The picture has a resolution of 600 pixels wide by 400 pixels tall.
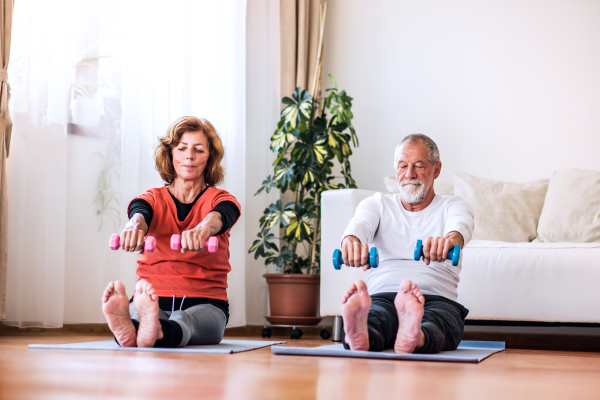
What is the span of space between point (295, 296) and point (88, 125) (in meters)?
1.37

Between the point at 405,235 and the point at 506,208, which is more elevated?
the point at 506,208

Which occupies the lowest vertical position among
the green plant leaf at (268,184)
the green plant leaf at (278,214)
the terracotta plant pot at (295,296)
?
the terracotta plant pot at (295,296)

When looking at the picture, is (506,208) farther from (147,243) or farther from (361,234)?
(147,243)

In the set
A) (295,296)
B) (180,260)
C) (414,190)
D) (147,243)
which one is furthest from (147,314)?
(295,296)

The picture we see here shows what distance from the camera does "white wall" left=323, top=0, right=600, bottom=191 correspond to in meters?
3.78

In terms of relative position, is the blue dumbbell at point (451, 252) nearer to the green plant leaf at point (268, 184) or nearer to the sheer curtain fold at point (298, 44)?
the green plant leaf at point (268, 184)

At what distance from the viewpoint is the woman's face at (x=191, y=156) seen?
2.23 metres

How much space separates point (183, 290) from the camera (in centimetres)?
212

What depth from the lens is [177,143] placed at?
7.48 ft

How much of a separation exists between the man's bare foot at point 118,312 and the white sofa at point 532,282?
1.45m

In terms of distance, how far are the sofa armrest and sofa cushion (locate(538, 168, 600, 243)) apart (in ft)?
3.01

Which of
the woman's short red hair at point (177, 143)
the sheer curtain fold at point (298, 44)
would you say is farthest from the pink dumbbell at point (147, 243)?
the sheer curtain fold at point (298, 44)

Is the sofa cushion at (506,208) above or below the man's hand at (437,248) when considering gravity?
above

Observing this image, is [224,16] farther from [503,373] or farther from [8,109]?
[503,373]
